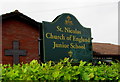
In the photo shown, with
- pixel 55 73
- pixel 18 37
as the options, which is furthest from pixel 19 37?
pixel 55 73

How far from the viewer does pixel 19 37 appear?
14297 mm

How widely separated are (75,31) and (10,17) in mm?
5236

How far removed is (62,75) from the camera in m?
4.56

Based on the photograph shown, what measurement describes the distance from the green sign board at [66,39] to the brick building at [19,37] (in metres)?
4.57

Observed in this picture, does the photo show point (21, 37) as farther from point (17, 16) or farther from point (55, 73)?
point (55, 73)

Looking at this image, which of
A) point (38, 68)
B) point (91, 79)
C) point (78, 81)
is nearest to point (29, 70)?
point (38, 68)

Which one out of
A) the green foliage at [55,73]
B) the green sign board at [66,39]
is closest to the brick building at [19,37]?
the green sign board at [66,39]

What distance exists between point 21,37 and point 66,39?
5396 mm

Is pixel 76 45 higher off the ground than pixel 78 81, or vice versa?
pixel 76 45

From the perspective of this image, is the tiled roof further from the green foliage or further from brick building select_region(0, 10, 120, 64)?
the green foliage

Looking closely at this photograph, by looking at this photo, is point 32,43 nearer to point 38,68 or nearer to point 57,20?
point 57,20

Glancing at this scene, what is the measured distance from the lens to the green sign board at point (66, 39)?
8.91 m

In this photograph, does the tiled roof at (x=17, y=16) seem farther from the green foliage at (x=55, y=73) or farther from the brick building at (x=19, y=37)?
the green foliage at (x=55, y=73)

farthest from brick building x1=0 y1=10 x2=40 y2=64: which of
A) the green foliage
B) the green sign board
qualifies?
the green foliage
